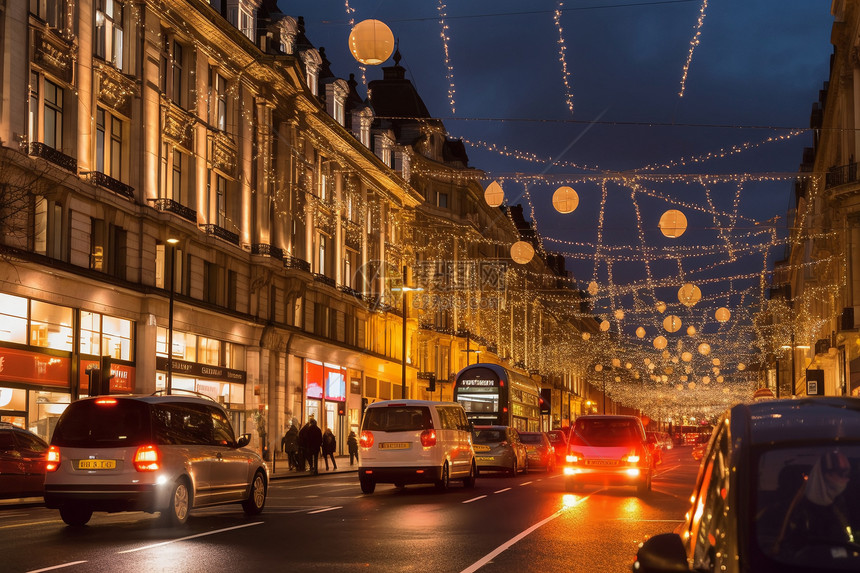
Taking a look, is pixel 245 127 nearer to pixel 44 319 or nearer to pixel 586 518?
pixel 44 319

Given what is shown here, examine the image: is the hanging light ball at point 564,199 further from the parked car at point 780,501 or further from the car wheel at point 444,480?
the parked car at point 780,501

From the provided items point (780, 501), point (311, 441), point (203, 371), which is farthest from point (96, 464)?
point (203, 371)

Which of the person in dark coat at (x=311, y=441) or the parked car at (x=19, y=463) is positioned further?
the person in dark coat at (x=311, y=441)

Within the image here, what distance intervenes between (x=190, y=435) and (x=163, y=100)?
25036mm

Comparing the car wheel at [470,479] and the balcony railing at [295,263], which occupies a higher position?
the balcony railing at [295,263]

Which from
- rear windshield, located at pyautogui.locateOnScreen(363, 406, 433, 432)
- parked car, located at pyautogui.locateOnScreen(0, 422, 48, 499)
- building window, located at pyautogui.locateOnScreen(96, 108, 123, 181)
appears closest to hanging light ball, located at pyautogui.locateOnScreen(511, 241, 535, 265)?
building window, located at pyautogui.locateOnScreen(96, 108, 123, 181)

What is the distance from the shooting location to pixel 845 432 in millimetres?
4371

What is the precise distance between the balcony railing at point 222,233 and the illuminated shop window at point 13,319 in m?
12.6

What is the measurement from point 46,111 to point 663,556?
31.4 m

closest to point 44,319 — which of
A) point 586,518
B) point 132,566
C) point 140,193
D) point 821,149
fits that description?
point 140,193

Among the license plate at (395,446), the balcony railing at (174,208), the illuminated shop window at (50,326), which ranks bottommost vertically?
the license plate at (395,446)

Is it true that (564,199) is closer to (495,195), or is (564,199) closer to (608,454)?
(495,195)

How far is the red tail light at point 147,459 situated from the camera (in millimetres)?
16453

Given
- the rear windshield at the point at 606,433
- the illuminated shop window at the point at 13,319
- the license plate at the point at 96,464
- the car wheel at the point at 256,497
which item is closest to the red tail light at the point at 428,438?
the rear windshield at the point at 606,433
